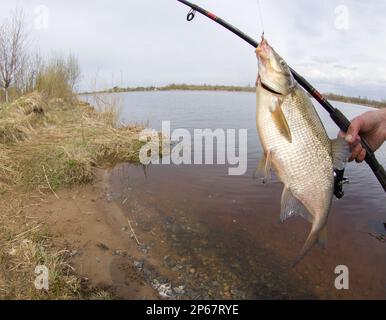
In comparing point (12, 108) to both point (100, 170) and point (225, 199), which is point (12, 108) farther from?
point (225, 199)

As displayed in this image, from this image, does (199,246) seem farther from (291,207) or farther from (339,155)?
(339,155)

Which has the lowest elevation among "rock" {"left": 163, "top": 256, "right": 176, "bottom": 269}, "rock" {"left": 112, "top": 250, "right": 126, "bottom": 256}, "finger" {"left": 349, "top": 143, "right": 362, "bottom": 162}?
"rock" {"left": 163, "top": 256, "right": 176, "bottom": 269}

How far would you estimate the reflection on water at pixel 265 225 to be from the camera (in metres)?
4.60

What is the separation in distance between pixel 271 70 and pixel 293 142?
0.51m

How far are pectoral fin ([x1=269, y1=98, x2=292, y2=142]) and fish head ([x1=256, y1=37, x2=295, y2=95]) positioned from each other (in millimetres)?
90

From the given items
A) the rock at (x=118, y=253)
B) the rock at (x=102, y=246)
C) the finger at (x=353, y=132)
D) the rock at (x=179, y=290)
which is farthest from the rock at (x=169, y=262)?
the finger at (x=353, y=132)

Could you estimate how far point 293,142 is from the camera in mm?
2303

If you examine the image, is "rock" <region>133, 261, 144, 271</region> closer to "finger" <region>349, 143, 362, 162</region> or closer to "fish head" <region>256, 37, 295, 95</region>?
"finger" <region>349, 143, 362, 162</region>

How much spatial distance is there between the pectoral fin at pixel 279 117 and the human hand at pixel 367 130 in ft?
3.53

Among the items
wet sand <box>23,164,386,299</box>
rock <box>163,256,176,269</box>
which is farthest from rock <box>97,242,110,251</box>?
rock <box>163,256,176,269</box>

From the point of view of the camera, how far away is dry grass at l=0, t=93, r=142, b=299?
3807 mm

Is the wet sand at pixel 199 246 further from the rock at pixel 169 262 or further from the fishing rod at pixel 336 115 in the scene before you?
the fishing rod at pixel 336 115
